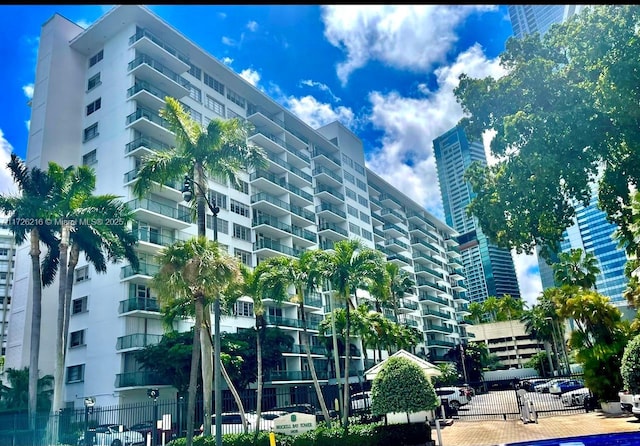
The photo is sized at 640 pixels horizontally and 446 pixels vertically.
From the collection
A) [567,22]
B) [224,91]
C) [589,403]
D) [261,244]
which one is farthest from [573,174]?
[224,91]

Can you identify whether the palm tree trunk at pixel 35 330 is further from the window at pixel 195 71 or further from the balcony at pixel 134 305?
the window at pixel 195 71

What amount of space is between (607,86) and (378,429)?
13380 mm

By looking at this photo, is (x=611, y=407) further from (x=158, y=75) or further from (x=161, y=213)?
(x=158, y=75)

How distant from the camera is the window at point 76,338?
38.3m

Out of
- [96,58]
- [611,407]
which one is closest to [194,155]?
[611,407]

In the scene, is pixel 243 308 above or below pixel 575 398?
above

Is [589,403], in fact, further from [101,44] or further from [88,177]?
[101,44]

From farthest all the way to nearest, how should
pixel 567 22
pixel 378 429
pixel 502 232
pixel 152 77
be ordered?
pixel 152 77
pixel 502 232
pixel 567 22
pixel 378 429

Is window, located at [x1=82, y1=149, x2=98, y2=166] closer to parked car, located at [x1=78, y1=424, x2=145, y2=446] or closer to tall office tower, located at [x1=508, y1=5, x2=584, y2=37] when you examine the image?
parked car, located at [x1=78, y1=424, x2=145, y2=446]

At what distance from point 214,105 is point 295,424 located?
38952mm

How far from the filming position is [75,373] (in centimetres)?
3775

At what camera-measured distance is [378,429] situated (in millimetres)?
17750

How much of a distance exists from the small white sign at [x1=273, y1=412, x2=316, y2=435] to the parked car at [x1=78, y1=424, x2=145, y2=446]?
9354mm

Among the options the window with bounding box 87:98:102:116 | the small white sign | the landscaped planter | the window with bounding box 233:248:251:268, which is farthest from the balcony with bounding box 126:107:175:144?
the landscaped planter
